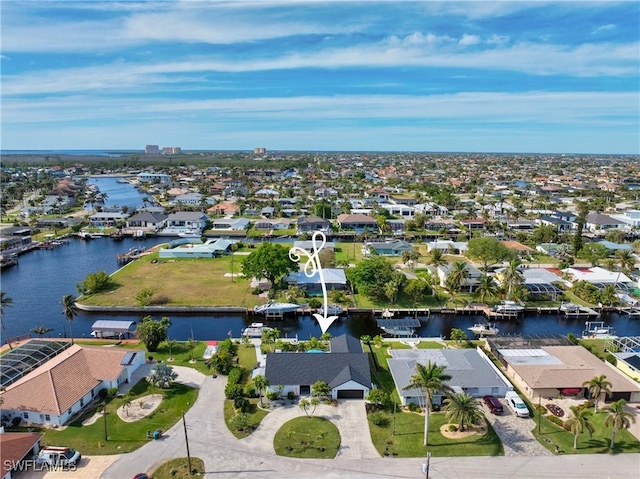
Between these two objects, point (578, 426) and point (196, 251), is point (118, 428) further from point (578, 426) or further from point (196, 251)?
point (196, 251)

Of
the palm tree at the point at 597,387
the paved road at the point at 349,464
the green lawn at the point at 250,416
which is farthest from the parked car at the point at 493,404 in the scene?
the green lawn at the point at 250,416

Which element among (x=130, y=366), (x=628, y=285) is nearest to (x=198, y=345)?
(x=130, y=366)

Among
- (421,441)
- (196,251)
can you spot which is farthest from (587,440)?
(196,251)

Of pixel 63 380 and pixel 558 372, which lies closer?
pixel 63 380

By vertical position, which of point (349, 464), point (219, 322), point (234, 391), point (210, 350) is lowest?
point (219, 322)

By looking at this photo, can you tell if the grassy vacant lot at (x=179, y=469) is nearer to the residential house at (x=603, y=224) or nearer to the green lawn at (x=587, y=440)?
the green lawn at (x=587, y=440)

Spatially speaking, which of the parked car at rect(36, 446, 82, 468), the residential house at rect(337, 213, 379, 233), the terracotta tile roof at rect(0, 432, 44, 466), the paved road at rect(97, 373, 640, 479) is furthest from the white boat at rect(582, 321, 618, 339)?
the residential house at rect(337, 213, 379, 233)
